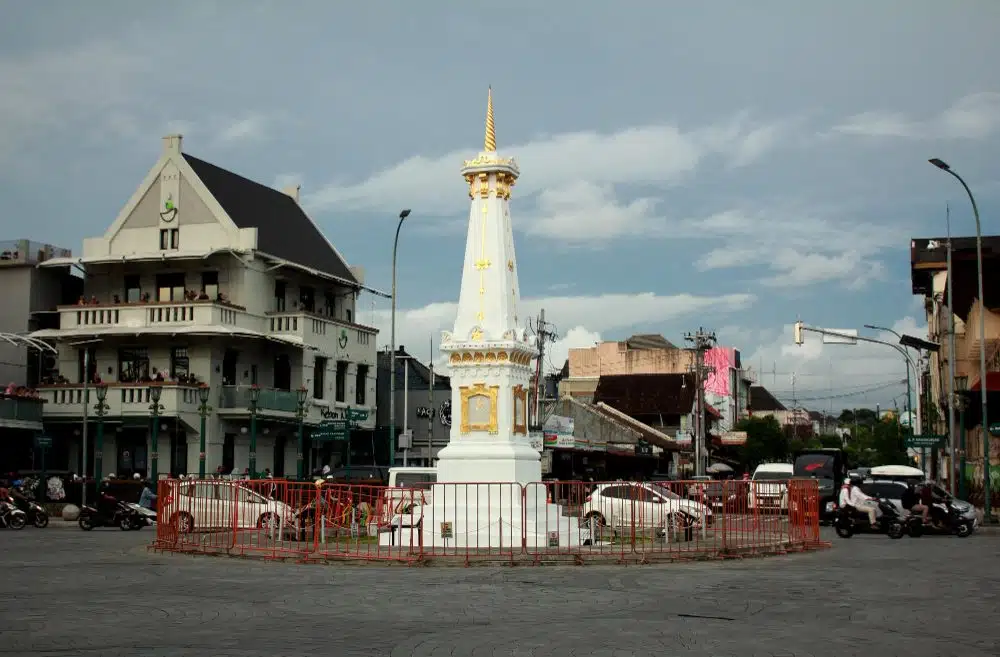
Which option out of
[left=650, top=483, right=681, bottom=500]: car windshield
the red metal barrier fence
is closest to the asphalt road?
the red metal barrier fence

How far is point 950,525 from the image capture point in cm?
2898

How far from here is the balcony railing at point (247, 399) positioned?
4466cm

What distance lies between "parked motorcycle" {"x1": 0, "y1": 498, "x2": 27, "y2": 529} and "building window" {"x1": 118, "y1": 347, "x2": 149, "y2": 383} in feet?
44.6

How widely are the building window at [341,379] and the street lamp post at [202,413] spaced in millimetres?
7075

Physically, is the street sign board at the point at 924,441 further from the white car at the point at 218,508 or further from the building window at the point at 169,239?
the building window at the point at 169,239

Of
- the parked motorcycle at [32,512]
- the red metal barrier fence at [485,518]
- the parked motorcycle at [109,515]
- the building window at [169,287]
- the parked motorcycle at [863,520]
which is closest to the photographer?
the red metal barrier fence at [485,518]

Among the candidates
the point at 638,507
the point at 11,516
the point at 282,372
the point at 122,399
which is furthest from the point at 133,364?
the point at 638,507

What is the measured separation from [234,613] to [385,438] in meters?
43.9

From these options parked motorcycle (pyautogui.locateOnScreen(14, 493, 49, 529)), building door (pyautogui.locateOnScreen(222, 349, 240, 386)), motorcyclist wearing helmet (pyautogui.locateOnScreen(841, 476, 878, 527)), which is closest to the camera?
motorcyclist wearing helmet (pyautogui.locateOnScreen(841, 476, 878, 527))

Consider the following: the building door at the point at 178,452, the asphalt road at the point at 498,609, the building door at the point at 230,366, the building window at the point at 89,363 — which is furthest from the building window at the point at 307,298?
the asphalt road at the point at 498,609

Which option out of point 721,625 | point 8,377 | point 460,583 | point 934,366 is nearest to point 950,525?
point 460,583

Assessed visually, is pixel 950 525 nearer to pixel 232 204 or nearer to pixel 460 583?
pixel 460 583

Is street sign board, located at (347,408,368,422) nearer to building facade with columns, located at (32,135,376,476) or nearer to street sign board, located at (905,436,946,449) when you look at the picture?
building facade with columns, located at (32,135,376,476)

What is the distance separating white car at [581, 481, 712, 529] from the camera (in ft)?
73.3
